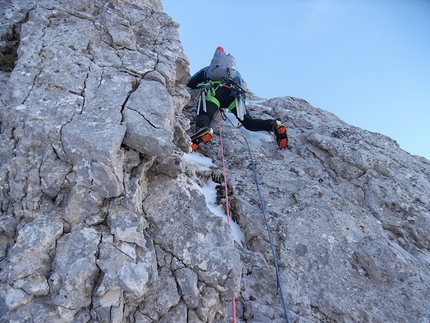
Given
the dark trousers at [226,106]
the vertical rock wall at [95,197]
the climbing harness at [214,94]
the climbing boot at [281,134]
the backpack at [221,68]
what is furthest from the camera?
the backpack at [221,68]

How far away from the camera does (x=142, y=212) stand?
288cm

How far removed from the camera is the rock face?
2236mm

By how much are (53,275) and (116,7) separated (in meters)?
3.87

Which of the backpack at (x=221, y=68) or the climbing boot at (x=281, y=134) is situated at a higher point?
the backpack at (x=221, y=68)

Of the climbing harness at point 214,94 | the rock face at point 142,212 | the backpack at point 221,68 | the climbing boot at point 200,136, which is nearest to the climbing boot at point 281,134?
the climbing harness at point 214,94

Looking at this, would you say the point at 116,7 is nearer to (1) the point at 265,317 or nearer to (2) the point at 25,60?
(2) the point at 25,60

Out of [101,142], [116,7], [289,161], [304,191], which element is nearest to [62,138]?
[101,142]

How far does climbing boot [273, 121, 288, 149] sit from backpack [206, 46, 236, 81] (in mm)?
1817

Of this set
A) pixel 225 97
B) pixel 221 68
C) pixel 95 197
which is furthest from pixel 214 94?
pixel 95 197

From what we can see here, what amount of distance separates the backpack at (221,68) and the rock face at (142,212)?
2488mm

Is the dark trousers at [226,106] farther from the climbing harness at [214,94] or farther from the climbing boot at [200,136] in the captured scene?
the climbing boot at [200,136]

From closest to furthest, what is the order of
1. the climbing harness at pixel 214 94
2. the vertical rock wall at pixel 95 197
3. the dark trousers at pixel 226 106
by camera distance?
the vertical rock wall at pixel 95 197 → the dark trousers at pixel 226 106 → the climbing harness at pixel 214 94

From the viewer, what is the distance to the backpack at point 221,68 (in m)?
6.98

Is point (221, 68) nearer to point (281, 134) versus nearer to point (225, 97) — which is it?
point (225, 97)
